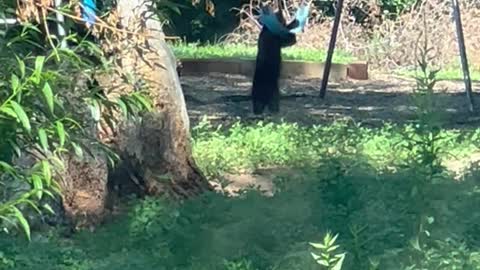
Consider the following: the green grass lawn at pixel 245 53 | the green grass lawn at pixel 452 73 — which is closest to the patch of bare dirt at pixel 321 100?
the green grass lawn at pixel 452 73

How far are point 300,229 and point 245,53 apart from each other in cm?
1516

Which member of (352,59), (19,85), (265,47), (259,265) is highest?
(19,85)

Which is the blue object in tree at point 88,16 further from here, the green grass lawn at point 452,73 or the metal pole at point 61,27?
the green grass lawn at point 452,73

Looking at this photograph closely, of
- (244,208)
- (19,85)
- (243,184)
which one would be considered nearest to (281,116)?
(243,184)

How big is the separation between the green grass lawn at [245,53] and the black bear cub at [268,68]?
20.6ft

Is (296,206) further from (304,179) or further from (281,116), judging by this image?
(281,116)

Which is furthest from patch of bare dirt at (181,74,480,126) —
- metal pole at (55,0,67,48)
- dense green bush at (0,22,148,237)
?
dense green bush at (0,22,148,237)

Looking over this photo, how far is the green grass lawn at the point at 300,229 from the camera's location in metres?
5.19

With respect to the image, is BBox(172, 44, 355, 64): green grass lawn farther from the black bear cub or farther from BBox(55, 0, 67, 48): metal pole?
BBox(55, 0, 67, 48): metal pole

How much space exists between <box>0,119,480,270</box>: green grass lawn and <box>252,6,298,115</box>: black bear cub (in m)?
4.96

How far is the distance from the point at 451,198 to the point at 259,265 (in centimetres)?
97

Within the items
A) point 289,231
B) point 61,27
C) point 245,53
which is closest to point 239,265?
point 289,231

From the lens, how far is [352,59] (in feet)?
70.2

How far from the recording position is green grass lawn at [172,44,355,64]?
2067cm
